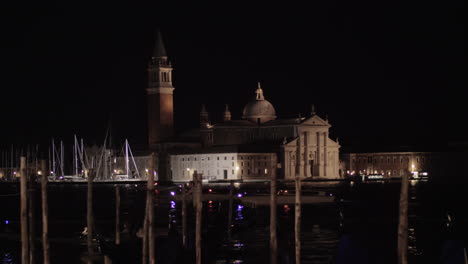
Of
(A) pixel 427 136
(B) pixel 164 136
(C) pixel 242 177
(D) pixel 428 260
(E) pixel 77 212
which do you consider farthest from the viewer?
(A) pixel 427 136

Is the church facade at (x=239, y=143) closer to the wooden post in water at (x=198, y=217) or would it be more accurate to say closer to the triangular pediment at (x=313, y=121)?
the triangular pediment at (x=313, y=121)

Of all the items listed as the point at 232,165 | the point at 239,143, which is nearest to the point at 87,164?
the point at 239,143

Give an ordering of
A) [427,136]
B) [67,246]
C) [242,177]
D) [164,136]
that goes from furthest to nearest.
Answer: [427,136], [164,136], [242,177], [67,246]

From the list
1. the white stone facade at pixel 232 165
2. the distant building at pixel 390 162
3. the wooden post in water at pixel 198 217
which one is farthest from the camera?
the distant building at pixel 390 162

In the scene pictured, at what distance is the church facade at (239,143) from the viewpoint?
82.9 m

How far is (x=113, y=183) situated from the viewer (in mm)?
86062

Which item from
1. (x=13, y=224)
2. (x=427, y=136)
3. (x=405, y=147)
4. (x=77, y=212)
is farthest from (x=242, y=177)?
(x=13, y=224)

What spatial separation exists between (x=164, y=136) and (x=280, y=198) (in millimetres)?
43401

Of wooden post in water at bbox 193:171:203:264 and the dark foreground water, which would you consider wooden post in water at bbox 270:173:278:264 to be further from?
wooden post in water at bbox 193:171:203:264

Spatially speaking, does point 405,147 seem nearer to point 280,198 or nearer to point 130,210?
point 280,198

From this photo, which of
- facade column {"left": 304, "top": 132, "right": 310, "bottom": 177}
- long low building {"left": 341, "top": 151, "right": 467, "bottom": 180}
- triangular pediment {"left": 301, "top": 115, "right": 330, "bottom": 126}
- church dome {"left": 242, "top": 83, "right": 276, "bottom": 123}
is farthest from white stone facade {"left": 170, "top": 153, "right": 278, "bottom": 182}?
long low building {"left": 341, "top": 151, "right": 467, "bottom": 180}

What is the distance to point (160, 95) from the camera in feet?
294

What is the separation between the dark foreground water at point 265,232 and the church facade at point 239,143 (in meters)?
29.5

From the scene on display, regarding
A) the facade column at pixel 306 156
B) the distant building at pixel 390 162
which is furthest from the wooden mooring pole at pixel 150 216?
the distant building at pixel 390 162
